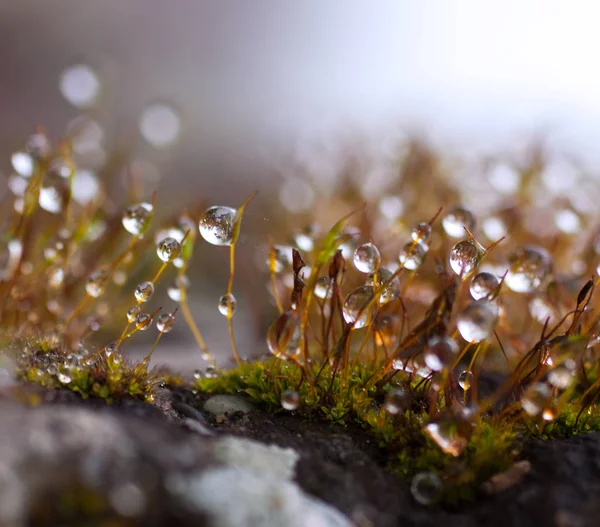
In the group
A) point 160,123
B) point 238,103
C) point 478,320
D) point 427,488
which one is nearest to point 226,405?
point 427,488

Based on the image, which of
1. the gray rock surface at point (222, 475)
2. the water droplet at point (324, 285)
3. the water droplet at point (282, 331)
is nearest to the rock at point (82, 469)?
the gray rock surface at point (222, 475)

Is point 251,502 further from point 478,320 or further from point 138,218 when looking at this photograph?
point 138,218

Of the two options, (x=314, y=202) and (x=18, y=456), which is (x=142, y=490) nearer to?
(x=18, y=456)

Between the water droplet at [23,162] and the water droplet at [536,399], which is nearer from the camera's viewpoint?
the water droplet at [536,399]

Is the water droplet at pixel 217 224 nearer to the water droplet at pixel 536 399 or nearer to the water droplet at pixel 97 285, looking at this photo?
the water droplet at pixel 97 285

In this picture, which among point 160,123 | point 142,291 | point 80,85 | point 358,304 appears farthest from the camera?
point 160,123

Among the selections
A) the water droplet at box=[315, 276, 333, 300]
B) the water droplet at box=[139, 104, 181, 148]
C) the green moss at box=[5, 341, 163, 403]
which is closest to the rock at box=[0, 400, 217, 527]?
the green moss at box=[5, 341, 163, 403]
